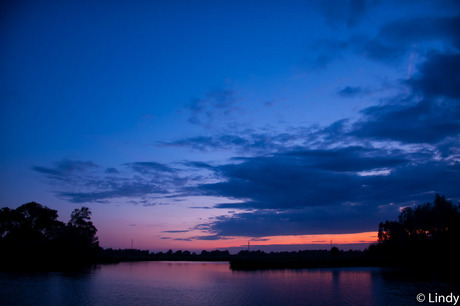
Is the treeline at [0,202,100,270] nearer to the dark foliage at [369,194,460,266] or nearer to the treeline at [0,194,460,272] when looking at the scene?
the treeline at [0,194,460,272]

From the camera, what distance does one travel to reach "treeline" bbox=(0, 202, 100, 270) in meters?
90.9

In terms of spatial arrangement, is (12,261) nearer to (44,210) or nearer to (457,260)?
(44,210)

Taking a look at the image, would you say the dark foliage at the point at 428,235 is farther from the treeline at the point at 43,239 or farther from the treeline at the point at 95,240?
the treeline at the point at 43,239

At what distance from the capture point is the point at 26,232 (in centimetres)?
10531

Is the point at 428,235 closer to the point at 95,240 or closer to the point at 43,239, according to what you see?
the point at 95,240

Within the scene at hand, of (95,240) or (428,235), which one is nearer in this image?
(428,235)

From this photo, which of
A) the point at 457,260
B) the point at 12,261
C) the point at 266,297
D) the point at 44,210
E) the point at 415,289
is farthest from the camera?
the point at 44,210

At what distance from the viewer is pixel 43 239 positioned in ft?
336

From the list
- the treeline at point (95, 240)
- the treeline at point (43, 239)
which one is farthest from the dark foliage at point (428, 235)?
the treeline at point (43, 239)

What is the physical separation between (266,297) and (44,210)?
10683 cm

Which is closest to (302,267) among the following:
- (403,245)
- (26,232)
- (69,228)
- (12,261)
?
(403,245)

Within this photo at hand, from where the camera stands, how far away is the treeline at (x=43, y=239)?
90.9m

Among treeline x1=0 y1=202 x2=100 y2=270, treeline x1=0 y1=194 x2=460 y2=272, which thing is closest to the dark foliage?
treeline x1=0 y1=194 x2=460 y2=272

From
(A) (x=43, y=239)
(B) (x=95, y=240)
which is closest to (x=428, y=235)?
(B) (x=95, y=240)
